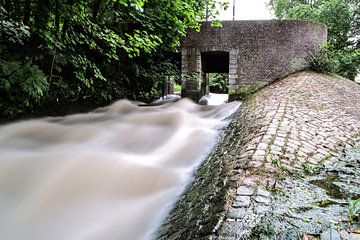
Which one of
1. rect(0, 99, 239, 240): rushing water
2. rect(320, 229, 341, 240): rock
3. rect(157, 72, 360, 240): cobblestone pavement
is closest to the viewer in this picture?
rect(320, 229, 341, 240): rock

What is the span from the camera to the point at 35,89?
14.9ft

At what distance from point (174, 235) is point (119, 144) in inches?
117

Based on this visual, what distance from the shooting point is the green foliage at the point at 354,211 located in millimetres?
1712

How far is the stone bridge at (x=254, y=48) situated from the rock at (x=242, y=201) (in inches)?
321

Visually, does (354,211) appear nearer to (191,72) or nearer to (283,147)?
(283,147)

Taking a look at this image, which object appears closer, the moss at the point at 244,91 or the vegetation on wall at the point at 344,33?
the moss at the point at 244,91

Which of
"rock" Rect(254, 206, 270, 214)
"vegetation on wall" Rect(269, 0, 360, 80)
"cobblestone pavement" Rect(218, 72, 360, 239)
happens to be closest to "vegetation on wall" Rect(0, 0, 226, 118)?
"cobblestone pavement" Rect(218, 72, 360, 239)

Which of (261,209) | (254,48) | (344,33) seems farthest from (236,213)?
(344,33)

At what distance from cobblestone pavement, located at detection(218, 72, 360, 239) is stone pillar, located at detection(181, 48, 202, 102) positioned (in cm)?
461

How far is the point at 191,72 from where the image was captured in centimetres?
1023

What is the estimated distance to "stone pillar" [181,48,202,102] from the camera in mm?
10219

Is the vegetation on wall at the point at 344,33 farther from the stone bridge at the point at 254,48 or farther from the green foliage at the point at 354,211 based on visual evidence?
the green foliage at the point at 354,211

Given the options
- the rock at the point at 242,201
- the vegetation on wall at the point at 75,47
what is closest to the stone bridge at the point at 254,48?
the vegetation on wall at the point at 75,47

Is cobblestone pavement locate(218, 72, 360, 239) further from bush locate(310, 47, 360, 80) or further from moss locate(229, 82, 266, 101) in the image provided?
bush locate(310, 47, 360, 80)
